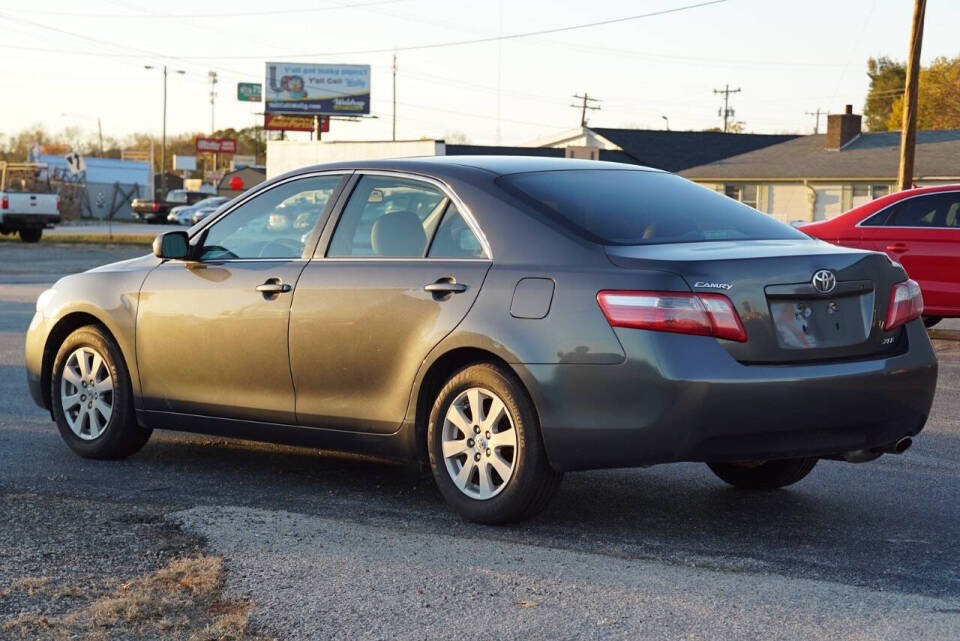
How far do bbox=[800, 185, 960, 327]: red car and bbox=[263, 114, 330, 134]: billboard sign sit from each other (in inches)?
3215

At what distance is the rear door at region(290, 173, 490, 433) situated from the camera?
6.00m

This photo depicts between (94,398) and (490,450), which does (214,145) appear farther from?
(490,450)

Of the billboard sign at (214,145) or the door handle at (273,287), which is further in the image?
the billboard sign at (214,145)

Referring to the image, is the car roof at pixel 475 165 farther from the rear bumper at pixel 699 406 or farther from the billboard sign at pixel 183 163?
the billboard sign at pixel 183 163

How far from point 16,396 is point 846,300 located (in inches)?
253

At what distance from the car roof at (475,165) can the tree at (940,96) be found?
246 feet

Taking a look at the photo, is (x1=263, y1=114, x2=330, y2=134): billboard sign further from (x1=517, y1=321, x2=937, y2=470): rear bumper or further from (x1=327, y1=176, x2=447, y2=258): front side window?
(x1=517, y1=321, x2=937, y2=470): rear bumper

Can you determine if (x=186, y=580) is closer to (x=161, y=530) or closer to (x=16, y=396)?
(x=161, y=530)

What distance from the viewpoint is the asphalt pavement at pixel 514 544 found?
445 centimetres

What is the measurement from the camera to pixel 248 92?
114 metres

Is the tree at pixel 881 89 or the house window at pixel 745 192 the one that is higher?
the tree at pixel 881 89

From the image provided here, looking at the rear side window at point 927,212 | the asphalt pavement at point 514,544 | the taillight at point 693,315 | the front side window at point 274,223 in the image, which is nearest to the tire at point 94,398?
the asphalt pavement at point 514,544

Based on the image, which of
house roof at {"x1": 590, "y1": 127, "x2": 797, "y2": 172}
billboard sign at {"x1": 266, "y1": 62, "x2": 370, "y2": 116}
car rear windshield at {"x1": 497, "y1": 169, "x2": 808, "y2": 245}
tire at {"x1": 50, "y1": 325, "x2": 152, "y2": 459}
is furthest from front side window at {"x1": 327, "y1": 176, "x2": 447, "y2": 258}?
billboard sign at {"x1": 266, "y1": 62, "x2": 370, "y2": 116}

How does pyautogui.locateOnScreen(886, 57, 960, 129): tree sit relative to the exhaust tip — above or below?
above
